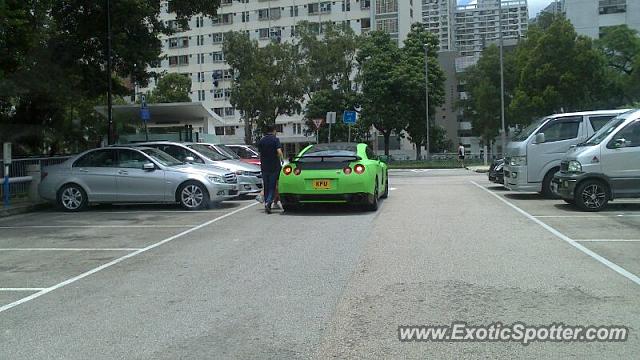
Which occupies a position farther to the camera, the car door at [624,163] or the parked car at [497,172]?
the parked car at [497,172]

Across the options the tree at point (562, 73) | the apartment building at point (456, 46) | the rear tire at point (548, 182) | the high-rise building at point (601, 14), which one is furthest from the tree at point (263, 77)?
the rear tire at point (548, 182)

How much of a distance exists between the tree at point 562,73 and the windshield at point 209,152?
26.9m

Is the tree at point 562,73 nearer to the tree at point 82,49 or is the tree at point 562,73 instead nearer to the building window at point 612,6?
the tree at point 82,49

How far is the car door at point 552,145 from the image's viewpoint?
1427 centimetres

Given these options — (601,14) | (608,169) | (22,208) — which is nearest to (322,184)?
(608,169)

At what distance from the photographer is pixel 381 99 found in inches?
1869

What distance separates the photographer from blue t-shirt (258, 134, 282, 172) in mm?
12867

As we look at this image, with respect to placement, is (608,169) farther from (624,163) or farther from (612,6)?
(612,6)

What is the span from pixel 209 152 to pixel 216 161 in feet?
3.16

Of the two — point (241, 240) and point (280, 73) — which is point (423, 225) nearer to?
point (241, 240)

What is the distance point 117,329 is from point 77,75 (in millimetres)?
19128

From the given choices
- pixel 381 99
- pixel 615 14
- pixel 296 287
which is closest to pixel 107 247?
pixel 296 287

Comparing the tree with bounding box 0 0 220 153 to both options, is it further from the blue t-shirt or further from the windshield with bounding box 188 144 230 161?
the blue t-shirt

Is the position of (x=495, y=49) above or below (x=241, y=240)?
above
